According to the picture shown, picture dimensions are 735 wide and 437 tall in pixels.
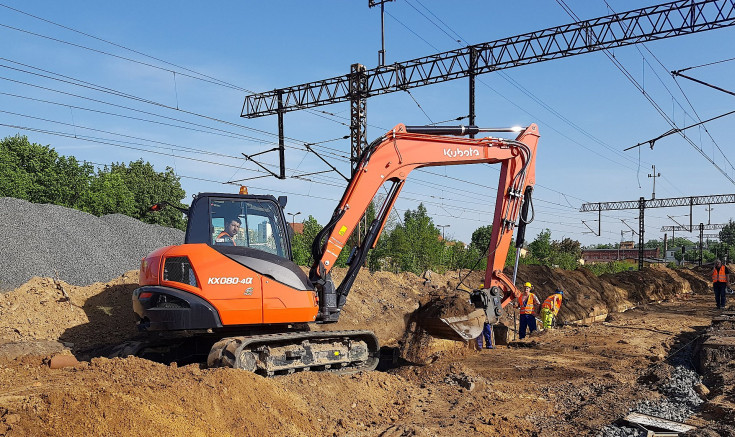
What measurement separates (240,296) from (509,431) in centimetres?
381

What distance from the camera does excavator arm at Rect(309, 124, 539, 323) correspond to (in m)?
8.62

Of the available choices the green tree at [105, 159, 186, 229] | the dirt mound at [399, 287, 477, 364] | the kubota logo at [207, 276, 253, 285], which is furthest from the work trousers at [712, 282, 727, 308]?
the green tree at [105, 159, 186, 229]

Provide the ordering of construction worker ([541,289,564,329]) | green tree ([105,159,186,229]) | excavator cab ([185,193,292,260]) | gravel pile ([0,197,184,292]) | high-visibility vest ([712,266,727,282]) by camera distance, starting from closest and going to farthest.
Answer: excavator cab ([185,193,292,260]) → construction worker ([541,289,564,329]) → gravel pile ([0,197,184,292]) → high-visibility vest ([712,266,727,282]) → green tree ([105,159,186,229])

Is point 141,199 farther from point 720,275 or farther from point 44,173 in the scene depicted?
point 720,275

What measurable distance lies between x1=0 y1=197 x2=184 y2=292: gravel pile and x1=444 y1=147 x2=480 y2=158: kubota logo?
42.1 ft

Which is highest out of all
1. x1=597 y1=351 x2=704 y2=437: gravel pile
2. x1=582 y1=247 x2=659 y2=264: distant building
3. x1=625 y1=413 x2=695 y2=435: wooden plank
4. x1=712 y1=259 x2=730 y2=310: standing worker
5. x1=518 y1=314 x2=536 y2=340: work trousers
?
x1=582 y1=247 x2=659 y2=264: distant building

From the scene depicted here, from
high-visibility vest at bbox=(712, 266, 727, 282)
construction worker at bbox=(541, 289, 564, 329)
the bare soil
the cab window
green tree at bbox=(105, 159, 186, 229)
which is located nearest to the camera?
the bare soil

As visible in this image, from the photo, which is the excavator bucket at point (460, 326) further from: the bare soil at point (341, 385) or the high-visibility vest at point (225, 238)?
the high-visibility vest at point (225, 238)

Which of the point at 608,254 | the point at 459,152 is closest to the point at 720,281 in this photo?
the point at 459,152

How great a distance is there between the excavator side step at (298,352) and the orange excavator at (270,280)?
0.02m

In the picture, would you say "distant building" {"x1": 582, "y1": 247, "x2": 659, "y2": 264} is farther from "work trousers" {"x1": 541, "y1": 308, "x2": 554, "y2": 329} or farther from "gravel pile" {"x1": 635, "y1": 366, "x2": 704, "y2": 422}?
"gravel pile" {"x1": 635, "y1": 366, "x2": 704, "y2": 422}

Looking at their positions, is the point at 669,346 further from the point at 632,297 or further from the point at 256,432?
the point at 632,297

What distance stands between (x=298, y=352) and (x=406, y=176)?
3.32 metres

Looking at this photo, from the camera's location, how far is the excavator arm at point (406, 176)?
862 centimetres
